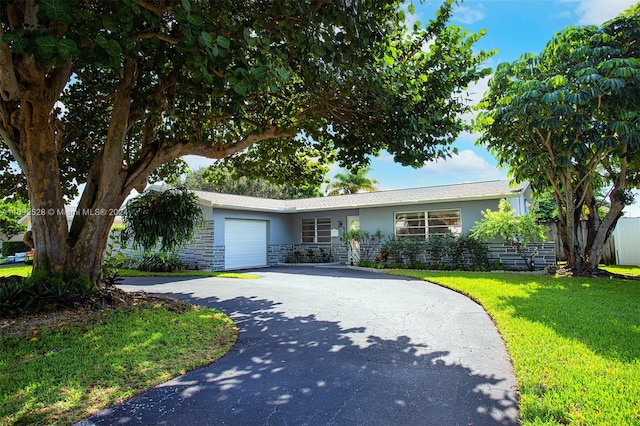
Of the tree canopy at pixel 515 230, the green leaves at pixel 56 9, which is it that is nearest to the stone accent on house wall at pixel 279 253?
the tree canopy at pixel 515 230

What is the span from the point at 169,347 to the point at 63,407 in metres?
1.62

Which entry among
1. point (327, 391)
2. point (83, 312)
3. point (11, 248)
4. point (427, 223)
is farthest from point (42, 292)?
point (11, 248)

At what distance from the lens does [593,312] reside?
599 cm

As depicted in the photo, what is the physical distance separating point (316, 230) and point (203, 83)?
13463 millimetres

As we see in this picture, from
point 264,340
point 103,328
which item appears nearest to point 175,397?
point 264,340

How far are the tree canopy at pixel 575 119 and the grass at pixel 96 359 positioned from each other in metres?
6.93

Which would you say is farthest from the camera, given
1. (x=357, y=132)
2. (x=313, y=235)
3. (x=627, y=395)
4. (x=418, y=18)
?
(x=313, y=235)

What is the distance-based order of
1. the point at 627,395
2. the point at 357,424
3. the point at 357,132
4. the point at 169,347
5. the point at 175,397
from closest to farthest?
the point at 357,424
the point at 627,395
the point at 175,397
the point at 169,347
the point at 357,132

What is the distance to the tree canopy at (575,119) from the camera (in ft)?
28.6

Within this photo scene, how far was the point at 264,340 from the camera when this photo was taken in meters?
5.19

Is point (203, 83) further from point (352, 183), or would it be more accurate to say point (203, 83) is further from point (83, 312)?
point (352, 183)

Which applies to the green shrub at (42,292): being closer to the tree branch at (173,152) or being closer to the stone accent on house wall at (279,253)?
the tree branch at (173,152)

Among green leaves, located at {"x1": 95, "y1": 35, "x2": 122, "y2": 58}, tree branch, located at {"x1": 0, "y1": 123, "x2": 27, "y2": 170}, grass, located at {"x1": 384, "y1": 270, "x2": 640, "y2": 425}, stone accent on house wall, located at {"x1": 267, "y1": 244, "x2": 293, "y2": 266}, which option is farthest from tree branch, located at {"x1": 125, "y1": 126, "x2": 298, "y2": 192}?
stone accent on house wall, located at {"x1": 267, "y1": 244, "x2": 293, "y2": 266}

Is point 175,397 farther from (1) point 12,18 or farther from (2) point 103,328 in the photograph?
(1) point 12,18
